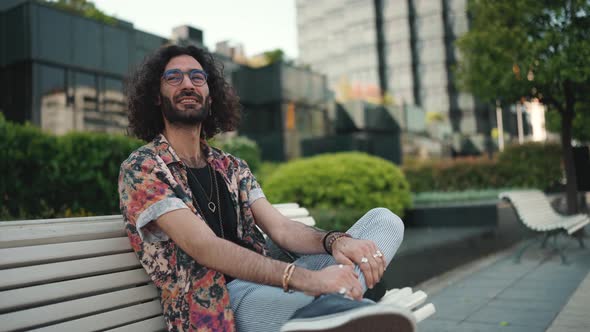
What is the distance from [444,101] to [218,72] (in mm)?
56654

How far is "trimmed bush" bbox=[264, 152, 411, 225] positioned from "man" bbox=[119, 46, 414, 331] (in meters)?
7.26

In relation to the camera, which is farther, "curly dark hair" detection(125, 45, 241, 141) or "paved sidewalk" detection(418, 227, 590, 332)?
"paved sidewalk" detection(418, 227, 590, 332)

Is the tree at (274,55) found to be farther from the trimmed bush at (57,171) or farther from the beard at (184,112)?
the beard at (184,112)

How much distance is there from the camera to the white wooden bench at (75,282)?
1861mm

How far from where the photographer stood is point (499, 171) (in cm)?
1551

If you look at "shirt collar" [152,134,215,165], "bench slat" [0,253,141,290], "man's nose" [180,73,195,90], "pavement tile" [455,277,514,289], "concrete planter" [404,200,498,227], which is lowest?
"pavement tile" [455,277,514,289]

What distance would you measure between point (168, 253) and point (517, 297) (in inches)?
161

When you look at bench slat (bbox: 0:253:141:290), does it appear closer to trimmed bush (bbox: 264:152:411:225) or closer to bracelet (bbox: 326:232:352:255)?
bracelet (bbox: 326:232:352:255)

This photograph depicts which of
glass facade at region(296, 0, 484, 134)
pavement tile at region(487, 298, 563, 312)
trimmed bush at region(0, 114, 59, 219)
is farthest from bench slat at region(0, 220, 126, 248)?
glass facade at region(296, 0, 484, 134)

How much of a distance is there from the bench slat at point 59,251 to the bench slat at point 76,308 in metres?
0.18

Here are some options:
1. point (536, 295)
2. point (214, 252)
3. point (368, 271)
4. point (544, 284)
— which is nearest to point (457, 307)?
point (536, 295)

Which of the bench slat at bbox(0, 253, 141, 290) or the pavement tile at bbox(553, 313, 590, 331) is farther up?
the bench slat at bbox(0, 253, 141, 290)

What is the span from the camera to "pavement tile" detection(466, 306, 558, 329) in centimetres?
415

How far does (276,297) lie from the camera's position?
206 cm
